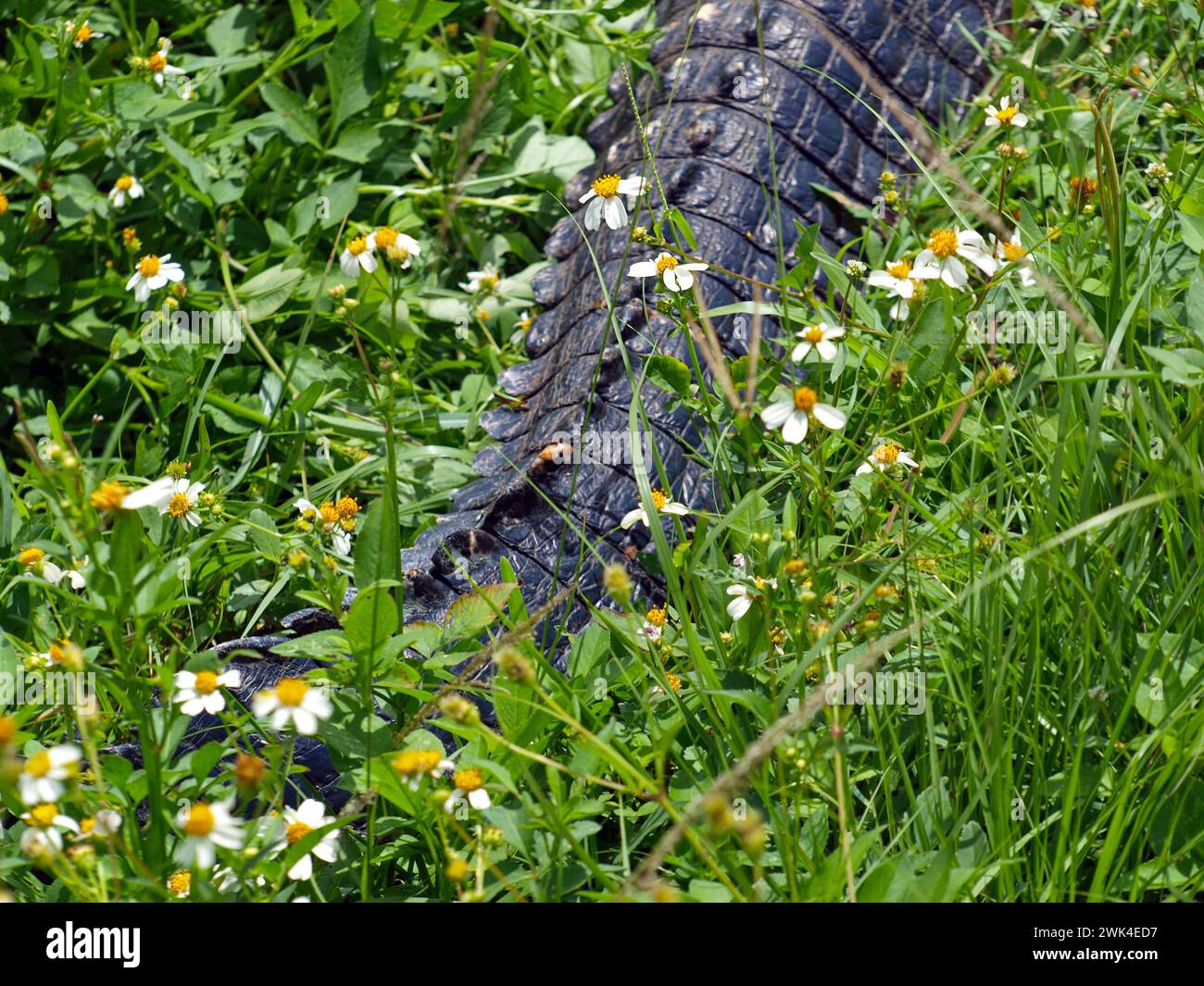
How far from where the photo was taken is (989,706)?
1585 millimetres

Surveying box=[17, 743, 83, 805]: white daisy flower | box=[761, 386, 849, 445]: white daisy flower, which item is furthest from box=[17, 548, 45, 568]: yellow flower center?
box=[761, 386, 849, 445]: white daisy flower

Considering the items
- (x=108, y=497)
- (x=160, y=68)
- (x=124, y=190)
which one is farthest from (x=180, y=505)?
(x=160, y=68)

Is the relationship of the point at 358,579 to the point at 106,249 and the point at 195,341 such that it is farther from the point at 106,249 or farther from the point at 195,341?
the point at 106,249

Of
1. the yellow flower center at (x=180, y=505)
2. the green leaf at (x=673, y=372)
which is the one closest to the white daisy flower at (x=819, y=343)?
the green leaf at (x=673, y=372)

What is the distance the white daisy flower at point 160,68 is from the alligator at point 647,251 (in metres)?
1.15

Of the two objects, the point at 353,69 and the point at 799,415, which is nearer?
the point at 799,415

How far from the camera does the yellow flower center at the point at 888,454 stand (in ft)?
5.70

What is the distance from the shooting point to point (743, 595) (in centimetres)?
177

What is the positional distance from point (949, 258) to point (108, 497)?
1224 mm

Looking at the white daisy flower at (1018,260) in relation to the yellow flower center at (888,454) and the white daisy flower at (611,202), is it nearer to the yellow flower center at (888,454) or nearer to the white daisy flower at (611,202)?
the yellow flower center at (888,454)

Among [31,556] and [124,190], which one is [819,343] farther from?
[124,190]

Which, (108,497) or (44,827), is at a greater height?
(108,497)
